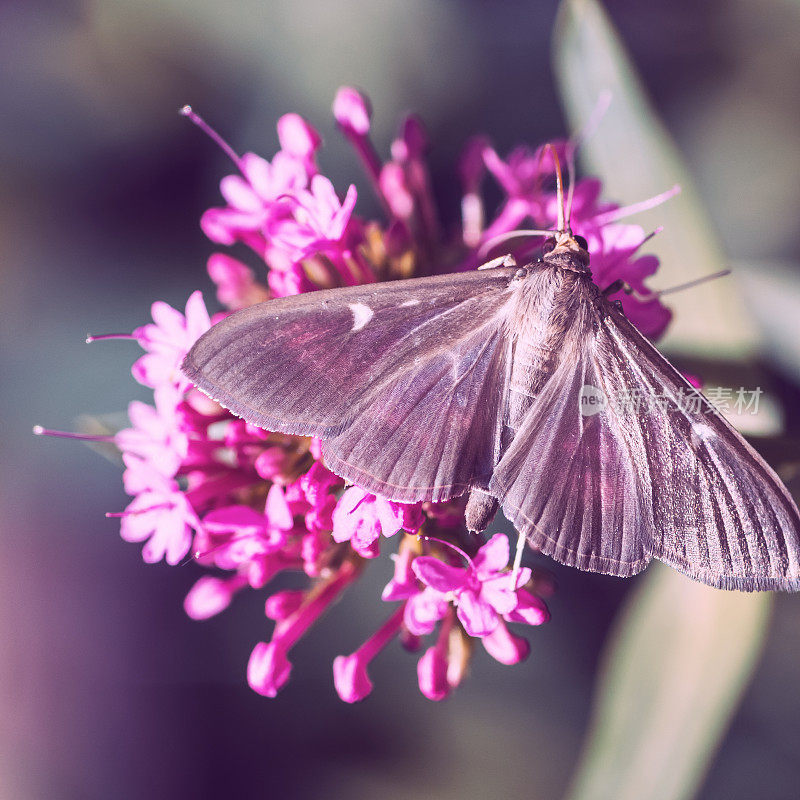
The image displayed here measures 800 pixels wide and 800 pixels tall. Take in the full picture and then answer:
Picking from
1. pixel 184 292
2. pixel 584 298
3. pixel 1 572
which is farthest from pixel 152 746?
pixel 584 298

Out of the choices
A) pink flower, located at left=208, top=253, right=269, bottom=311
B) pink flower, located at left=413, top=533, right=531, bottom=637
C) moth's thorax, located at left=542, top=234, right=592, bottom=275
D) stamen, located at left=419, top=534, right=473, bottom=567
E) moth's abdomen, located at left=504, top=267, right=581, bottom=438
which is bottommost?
pink flower, located at left=413, top=533, right=531, bottom=637

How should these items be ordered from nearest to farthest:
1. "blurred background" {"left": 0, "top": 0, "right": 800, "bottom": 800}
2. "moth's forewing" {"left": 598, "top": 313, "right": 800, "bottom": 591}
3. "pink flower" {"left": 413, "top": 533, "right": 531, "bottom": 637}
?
"moth's forewing" {"left": 598, "top": 313, "right": 800, "bottom": 591}, "pink flower" {"left": 413, "top": 533, "right": 531, "bottom": 637}, "blurred background" {"left": 0, "top": 0, "right": 800, "bottom": 800}

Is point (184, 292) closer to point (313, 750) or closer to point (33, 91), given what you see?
point (33, 91)

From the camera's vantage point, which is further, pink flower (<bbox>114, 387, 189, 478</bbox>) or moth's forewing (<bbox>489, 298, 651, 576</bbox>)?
pink flower (<bbox>114, 387, 189, 478</bbox>)

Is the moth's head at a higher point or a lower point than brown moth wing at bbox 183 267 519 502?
higher

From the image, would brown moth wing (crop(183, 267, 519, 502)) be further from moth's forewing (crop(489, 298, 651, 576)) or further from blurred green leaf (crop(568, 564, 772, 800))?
blurred green leaf (crop(568, 564, 772, 800))

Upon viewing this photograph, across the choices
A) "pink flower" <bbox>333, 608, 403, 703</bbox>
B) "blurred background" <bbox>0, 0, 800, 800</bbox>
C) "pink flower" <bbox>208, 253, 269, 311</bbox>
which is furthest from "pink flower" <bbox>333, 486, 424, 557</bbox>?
"blurred background" <bbox>0, 0, 800, 800</bbox>

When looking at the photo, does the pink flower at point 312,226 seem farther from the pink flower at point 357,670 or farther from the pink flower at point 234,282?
the pink flower at point 357,670
